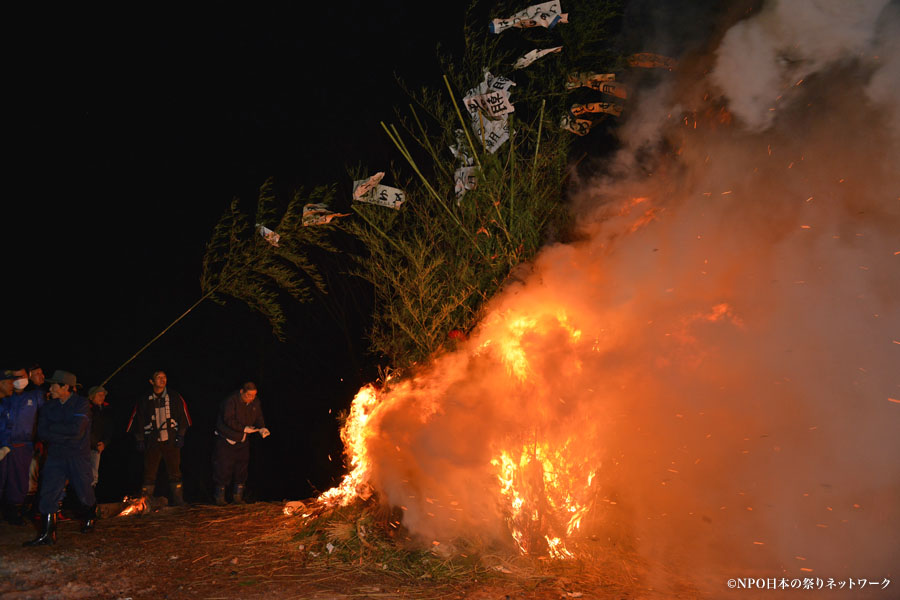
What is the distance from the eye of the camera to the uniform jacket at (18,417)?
7.11 metres

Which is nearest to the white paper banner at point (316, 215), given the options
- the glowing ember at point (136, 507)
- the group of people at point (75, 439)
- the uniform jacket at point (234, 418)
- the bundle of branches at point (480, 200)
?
the bundle of branches at point (480, 200)

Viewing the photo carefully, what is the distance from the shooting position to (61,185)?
1014cm

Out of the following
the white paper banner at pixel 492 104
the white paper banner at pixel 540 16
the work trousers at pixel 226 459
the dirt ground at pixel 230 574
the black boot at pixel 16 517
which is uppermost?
the white paper banner at pixel 540 16

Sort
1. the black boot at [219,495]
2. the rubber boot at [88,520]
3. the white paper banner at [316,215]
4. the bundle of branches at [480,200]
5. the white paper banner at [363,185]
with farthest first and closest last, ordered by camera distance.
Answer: the black boot at [219,495] → the white paper banner at [316,215] → the white paper banner at [363,185] → the bundle of branches at [480,200] → the rubber boot at [88,520]

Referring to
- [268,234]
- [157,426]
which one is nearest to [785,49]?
[268,234]

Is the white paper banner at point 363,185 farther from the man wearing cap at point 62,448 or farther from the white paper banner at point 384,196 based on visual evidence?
the man wearing cap at point 62,448

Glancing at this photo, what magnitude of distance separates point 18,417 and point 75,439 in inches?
44.4

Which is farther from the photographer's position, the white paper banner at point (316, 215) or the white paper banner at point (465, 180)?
the white paper banner at point (316, 215)

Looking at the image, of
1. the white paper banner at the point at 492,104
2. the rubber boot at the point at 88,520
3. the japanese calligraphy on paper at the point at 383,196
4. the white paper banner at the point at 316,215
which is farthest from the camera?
the white paper banner at the point at 316,215

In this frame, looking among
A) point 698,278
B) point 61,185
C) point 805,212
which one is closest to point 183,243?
point 61,185

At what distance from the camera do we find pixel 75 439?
6.53 m

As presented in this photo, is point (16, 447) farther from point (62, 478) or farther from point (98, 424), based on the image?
point (62, 478)

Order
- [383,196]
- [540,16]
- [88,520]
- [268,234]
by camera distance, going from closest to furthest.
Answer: [540,16] → [88,520] → [383,196] → [268,234]

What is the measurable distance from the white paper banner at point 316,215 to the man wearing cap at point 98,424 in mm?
3294
